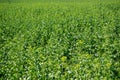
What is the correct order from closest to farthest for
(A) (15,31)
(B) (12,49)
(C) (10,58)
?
1. (C) (10,58)
2. (B) (12,49)
3. (A) (15,31)

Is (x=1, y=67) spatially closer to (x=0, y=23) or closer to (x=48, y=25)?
(x=48, y=25)

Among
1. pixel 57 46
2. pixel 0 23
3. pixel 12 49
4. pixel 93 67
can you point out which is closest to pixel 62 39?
pixel 57 46

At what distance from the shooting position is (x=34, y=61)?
8.41 m

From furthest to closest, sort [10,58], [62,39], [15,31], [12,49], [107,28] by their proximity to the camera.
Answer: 1. [15,31]
2. [107,28]
3. [62,39]
4. [12,49]
5. [10,58]

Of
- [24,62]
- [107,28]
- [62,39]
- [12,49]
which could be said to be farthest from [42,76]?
[107,28]

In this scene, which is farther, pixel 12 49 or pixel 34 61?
pixel 12 49

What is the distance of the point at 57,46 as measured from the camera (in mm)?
10508

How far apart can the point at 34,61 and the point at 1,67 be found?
112 centimetres

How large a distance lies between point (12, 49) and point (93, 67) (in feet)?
13.3

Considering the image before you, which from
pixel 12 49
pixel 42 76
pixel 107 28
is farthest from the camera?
pixel 107 28

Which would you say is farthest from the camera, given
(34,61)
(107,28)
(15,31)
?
(15,31)

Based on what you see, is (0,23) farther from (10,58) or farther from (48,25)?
(10,58)

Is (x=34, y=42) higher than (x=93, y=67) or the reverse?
the reverse

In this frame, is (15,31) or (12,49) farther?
(15,31)
